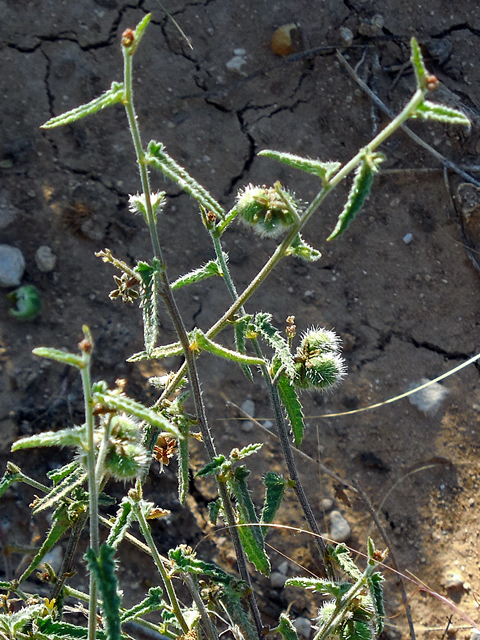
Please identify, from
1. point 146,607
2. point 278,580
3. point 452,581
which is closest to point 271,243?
point 278,580

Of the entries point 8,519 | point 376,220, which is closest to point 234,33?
point 376,220

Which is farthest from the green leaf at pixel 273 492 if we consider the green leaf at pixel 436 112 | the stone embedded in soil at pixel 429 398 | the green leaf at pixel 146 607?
A: the stone embedded in soil at pixel 429 398

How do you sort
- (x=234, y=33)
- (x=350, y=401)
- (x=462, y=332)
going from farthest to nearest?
(x=234, y=33) < (x=462, y=332) < (x=350, y=401)

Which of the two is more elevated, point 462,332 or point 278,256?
point 278,256

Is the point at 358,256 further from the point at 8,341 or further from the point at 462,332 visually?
the point at 8,341

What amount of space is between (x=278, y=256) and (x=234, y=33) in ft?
11.2

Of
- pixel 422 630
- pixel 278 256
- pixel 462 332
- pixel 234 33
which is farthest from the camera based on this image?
pixel 234 33

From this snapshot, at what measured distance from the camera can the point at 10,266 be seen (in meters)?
3.69

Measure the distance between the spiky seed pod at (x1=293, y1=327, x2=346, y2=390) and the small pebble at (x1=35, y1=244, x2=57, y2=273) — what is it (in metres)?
2.21

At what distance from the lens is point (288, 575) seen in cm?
323

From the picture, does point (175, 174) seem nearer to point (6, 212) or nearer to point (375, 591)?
point (375, 591)

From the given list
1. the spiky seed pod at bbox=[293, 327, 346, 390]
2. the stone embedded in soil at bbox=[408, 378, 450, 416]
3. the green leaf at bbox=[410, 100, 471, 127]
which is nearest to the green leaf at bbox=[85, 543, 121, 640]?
the spiky seed pod at bbox=[293, 327, 346, 390]

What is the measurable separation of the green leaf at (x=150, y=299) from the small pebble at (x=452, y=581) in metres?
2.58

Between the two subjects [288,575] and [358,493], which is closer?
[288,575]
